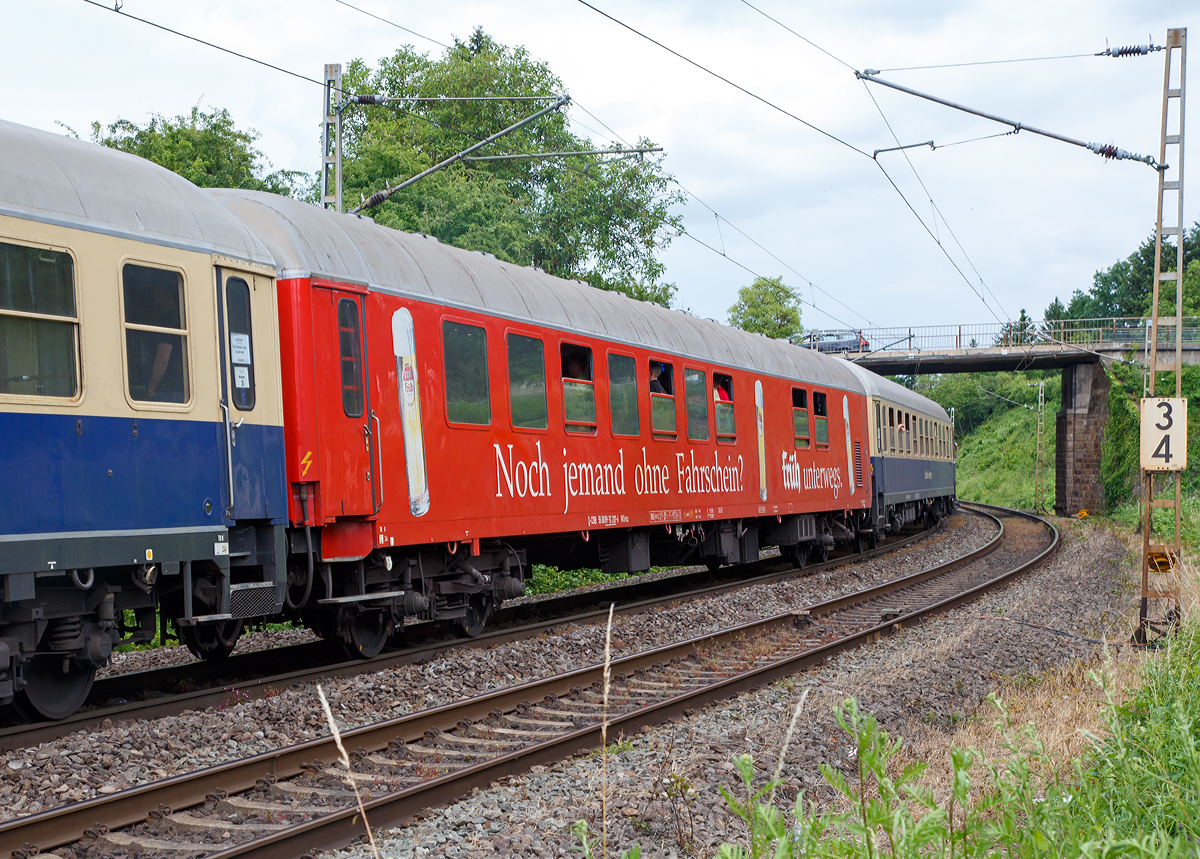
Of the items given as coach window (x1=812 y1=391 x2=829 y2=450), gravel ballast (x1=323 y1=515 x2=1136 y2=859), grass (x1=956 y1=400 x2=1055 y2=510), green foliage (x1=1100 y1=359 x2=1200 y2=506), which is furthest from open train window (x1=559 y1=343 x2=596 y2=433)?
grass (x1=956 y1=400 x2=1055 y2=510)

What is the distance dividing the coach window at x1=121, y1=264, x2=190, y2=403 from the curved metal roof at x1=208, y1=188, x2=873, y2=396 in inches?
46.4

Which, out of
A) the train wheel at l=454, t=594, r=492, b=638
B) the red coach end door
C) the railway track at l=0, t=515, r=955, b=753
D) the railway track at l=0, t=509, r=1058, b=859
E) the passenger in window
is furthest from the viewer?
the passenger in window

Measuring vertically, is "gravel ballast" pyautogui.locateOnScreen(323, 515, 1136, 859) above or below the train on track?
below

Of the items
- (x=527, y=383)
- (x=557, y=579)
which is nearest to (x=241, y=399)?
(x=527, y=383)

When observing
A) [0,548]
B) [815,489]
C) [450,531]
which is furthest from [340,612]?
[815,489]

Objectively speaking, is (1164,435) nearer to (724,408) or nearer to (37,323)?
(724,408)

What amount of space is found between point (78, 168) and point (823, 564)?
49.1ft

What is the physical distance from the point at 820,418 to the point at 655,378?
6401 millimetres

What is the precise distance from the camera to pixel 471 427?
9727 mm

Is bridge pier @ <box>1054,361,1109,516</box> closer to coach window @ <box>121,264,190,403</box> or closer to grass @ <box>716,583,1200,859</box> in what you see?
grass @ <box>716,583,1200,859</box>

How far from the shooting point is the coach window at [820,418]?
1851cm

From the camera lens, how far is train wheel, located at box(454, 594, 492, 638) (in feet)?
34.0

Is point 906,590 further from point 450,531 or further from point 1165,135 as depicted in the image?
point 450,531

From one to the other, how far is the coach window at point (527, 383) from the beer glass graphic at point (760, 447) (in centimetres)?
596
